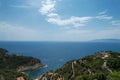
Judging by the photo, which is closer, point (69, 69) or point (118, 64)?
point (118, 64)

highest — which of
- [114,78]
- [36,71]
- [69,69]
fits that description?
[114,78]

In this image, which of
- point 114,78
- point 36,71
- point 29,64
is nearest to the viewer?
point 114,78

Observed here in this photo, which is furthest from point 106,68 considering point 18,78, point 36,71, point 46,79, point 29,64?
point 29,64

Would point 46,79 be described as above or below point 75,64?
below

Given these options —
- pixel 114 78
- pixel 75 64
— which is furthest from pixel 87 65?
pixel 114 78

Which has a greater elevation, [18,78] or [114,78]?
[114,78]

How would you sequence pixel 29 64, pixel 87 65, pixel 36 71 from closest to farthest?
pixel 87 65 < pixel 36 71 < pixel 29 64

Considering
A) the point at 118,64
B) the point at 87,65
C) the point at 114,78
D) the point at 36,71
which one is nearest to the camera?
the point at 114,78

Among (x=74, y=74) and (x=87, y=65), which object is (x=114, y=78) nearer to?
(x=74, y=74)

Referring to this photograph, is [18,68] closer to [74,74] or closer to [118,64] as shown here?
[74,74]
